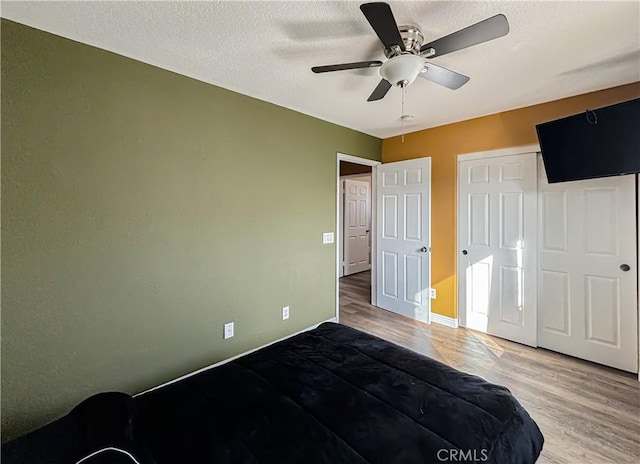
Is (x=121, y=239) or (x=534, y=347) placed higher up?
(x=121, y=239)

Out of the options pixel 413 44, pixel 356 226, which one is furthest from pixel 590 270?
pixel 356 226

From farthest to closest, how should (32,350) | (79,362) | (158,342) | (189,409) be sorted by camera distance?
(158,342)
(79,362)
(32,350)
(189,409)

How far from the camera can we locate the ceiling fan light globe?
60.3 inches

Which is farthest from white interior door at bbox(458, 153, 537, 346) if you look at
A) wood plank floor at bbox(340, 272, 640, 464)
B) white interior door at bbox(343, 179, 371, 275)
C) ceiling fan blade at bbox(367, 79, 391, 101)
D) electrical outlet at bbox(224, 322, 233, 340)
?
white interior door at bbox(343, 179, 371, 275)

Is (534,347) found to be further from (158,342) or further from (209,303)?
(158,342)

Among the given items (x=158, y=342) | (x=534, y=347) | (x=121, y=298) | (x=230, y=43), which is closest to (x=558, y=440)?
(x=534, y=347)

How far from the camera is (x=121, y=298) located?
1933mm

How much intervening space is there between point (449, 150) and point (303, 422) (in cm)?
330

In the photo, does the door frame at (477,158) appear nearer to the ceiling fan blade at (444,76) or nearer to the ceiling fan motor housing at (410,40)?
the ceiling fan blade at (444,76)

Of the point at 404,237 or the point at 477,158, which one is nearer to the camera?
the point at 477,158

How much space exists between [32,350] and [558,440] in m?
3.16

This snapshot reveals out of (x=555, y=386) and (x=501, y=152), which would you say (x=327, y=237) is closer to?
(x=501, y=152)

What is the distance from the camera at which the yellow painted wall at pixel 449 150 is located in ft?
9.55

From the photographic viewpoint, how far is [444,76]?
5.82ft
